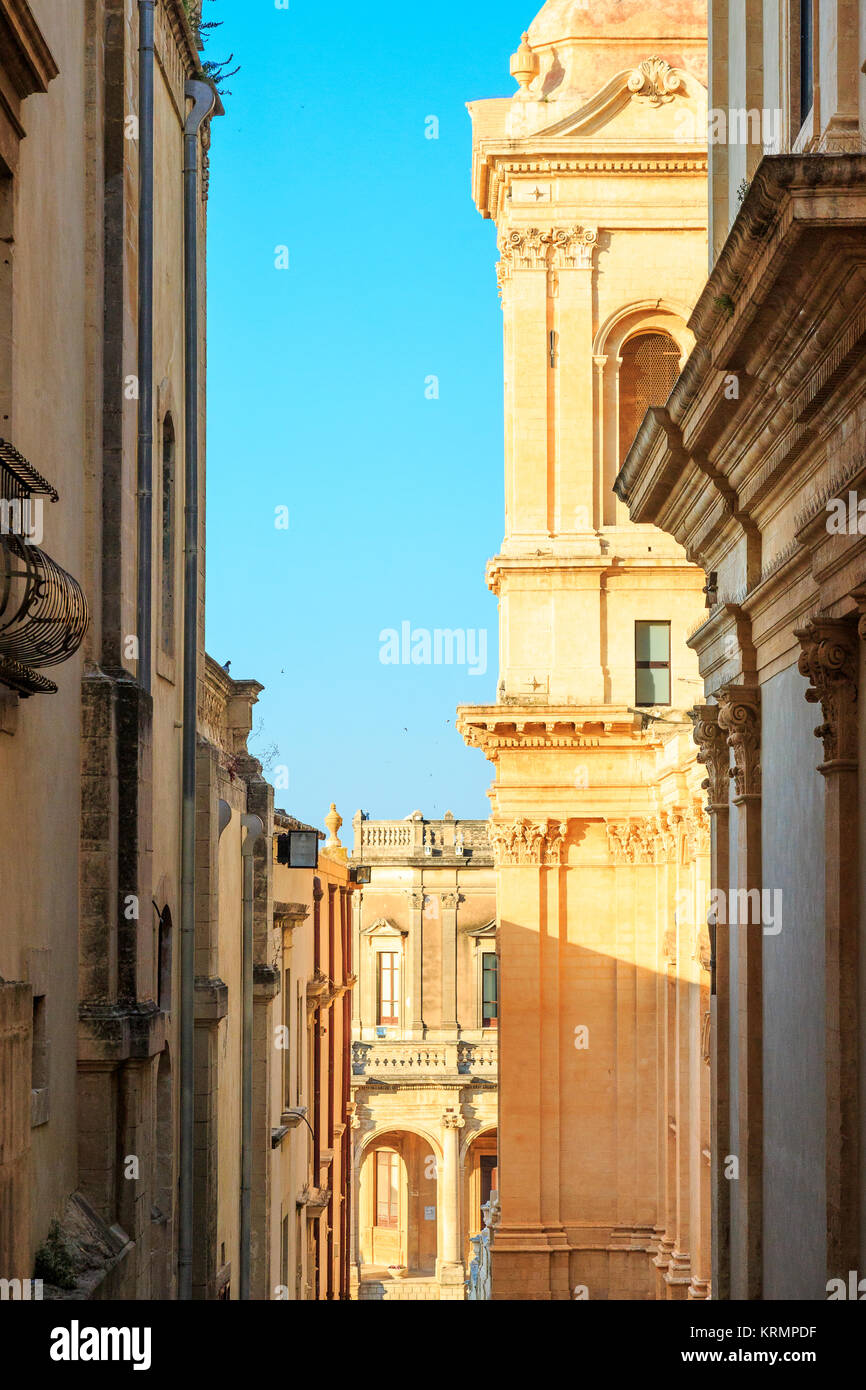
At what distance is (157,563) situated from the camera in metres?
A: 16.1

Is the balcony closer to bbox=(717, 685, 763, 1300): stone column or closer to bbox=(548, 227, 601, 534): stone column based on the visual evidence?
bbox=(548, 227, 601, 534): stone column

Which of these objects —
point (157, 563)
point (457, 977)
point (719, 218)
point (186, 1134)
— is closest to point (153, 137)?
point (157, 563)

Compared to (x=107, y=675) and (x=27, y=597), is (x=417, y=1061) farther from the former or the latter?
(x=27, y=597)

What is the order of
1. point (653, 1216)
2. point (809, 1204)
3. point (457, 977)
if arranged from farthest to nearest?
point (457, 977) → point (653, 1216) → point (809, 1204)

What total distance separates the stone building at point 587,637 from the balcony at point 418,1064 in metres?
27.5

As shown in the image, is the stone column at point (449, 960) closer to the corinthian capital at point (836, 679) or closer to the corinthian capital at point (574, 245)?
the corinthian capital at point (574, 245)

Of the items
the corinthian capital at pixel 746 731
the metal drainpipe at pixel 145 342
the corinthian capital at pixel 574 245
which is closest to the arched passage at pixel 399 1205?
the corinthian capital at pixel 574 245

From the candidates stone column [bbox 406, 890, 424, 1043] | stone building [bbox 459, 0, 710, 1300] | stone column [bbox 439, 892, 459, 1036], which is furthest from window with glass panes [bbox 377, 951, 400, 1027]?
stone building [bbox 459, 0, 710, 1300]

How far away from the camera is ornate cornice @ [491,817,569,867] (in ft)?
116

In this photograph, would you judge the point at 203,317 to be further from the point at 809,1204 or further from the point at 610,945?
the point at 610,945

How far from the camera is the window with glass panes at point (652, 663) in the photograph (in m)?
35.5

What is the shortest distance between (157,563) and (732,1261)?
7.13 m

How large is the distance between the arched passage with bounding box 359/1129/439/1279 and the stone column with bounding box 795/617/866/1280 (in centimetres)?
5433

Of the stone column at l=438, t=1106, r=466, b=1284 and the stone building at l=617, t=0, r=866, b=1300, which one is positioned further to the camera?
the stone column at l=438, t=1106, r=466, b=1284
